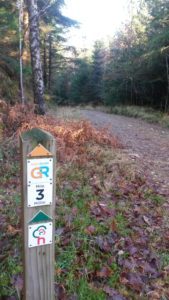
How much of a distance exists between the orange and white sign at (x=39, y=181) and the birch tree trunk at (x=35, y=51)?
310 inches

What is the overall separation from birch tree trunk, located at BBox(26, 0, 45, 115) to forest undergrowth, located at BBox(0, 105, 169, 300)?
3790mm

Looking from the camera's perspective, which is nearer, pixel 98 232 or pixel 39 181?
pixel 39 181

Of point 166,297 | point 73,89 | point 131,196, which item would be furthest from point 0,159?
point 73,89

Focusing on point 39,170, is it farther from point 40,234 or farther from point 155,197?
point 155,197

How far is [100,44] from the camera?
37562mm

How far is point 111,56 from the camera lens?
29438 mm

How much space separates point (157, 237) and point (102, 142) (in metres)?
4.18

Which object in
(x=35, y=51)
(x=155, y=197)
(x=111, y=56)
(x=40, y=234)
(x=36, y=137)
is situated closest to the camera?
(x=36, y=137)

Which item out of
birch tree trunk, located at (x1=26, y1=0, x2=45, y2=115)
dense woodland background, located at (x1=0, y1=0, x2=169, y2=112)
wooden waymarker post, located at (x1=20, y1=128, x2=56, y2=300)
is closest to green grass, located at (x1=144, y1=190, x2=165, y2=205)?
wooden waymarker post, located at (x1=20, y1=128, x2=56, y2=300)

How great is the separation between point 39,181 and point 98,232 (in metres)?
1.92

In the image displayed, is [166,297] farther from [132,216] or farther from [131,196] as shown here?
[131,196]

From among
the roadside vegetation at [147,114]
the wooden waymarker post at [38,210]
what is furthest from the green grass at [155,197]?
the roadside vegetation at [147,114]

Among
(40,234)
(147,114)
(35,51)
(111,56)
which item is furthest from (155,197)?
(111,56)

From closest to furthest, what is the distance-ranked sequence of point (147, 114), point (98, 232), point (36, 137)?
point (36, 137) → point (98, 232) → point (147, 114)
